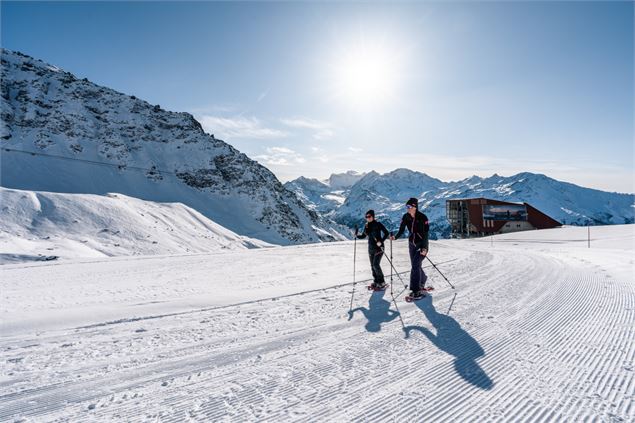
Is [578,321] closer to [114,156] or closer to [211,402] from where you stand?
[211,402]

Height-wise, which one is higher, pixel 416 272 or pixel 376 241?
Answer: pixel 376 241

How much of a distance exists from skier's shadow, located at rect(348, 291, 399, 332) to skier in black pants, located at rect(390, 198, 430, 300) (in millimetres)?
847

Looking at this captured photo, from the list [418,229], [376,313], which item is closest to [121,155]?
[418,229]

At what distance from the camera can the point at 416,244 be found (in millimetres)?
7809

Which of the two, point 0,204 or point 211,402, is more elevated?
point 0,204

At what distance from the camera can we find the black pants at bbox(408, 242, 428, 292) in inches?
292

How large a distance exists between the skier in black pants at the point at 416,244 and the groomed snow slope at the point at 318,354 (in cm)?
46

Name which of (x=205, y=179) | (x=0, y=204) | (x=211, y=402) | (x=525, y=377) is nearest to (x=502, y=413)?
(x=525, y=377)

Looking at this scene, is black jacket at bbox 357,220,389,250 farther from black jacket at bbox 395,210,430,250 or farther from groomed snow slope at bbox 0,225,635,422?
groomed snow slope at bbox 0,225,635,422

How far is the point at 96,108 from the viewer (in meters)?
71.6

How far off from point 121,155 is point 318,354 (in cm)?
6988

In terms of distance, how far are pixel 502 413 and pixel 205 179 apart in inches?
2684

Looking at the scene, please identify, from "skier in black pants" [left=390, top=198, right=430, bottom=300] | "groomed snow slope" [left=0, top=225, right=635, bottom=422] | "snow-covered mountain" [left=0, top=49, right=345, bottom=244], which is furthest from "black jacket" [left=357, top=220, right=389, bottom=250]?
"snow-covered mountain" [left=0, top=49, right=345, bottom=244]

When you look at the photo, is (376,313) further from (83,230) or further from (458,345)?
(83,230)
